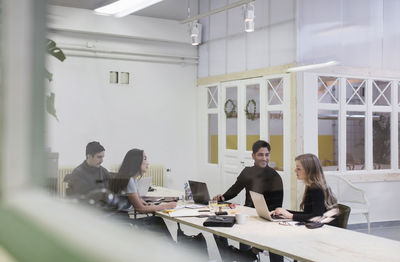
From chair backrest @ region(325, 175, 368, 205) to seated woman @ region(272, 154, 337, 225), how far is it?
2.51 metres

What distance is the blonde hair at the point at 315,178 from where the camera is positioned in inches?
141

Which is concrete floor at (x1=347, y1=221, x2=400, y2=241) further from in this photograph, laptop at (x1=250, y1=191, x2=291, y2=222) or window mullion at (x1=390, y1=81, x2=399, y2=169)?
laptop at (x1=250, y1=191, x2=291, y2=222)

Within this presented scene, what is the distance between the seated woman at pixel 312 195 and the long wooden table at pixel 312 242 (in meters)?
0.26

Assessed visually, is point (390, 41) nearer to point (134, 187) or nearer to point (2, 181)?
point (134, 187)

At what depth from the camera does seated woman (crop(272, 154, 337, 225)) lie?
3.39 meters

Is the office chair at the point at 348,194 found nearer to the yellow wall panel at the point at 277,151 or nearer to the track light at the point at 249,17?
the yellow wall panel at the point at 277,151

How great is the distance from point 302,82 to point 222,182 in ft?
7.50

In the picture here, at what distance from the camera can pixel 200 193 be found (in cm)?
422

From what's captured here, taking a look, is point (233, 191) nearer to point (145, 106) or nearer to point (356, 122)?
point (356, 122)

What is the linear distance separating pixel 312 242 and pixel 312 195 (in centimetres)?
96

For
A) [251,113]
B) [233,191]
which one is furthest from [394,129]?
[233,191]

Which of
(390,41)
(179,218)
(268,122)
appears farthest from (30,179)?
(390,41)

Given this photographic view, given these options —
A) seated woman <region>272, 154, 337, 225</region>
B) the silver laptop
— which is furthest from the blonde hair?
the silver laptop

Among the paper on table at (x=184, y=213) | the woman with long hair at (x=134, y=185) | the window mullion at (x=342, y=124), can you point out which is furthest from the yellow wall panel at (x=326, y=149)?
the paper on table at (x=184, y=213)
